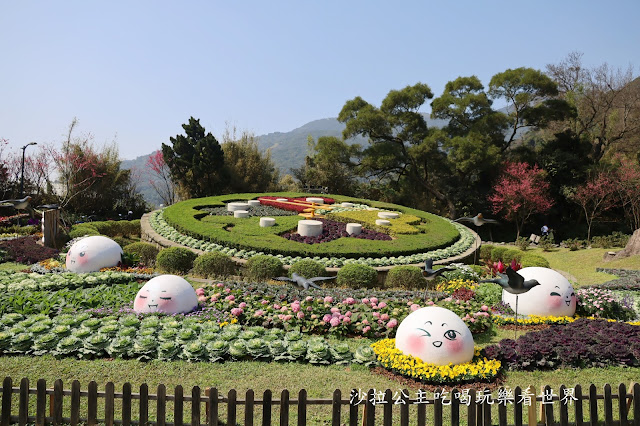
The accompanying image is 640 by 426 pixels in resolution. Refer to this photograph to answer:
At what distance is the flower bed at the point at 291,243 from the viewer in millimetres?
12312

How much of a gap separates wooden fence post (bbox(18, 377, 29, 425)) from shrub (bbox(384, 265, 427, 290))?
26.9ft

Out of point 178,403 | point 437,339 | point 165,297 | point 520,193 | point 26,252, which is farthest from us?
point 520,193

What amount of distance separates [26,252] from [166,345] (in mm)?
9290

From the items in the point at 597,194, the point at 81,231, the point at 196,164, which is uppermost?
the point at 196,164

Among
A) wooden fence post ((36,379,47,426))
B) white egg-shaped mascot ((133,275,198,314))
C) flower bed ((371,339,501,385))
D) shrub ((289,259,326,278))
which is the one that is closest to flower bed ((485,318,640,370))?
flower bed ((371,339,501,385))

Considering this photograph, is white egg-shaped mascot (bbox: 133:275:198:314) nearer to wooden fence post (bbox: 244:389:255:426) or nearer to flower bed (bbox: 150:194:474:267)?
flower bed (bbox: 150:194:474:267)

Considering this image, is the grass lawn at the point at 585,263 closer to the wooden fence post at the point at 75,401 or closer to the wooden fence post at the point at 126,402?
the wooden fence post at the point at 126,402

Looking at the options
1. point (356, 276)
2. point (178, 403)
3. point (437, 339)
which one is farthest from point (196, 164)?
point (178, 403)

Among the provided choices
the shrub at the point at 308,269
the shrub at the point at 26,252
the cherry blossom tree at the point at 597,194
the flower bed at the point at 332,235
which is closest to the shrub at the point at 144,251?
the shrub at the point at 26,252

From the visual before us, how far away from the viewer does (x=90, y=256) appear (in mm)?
11047

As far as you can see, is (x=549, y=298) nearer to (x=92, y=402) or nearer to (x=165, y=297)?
(x=165, y=297)

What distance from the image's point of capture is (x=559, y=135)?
84.6ft

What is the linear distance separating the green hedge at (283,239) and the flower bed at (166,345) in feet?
18.6

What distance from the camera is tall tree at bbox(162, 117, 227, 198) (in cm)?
2686
